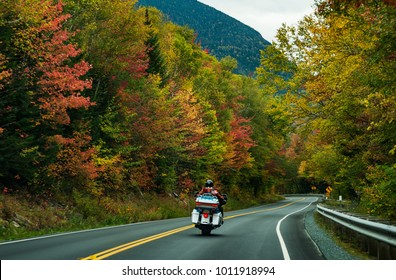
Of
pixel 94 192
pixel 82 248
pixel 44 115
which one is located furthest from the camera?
pixel 94 192

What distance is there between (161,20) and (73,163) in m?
29.8

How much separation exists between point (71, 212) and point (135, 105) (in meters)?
11.7

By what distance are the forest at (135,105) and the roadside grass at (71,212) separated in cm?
10

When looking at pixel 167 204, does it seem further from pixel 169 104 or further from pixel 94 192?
pixel 94 192

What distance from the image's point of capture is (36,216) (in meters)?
17.5

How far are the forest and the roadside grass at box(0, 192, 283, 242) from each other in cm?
10

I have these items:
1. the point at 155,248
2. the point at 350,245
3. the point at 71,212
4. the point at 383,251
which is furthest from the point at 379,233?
the point at 71,212

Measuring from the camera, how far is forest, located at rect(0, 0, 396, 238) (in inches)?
627

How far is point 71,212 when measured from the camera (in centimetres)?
2016

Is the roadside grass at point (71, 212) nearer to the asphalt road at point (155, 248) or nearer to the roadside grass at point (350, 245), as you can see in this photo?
the asphalt road at point (155, 248)

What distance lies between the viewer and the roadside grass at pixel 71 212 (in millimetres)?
16039

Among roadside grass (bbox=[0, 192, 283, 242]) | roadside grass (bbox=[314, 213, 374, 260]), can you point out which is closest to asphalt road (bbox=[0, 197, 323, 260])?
roadside grass (bbox=[314, 213, 374, 260])

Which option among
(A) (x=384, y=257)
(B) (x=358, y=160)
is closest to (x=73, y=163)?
(B) (x=358, y=160)

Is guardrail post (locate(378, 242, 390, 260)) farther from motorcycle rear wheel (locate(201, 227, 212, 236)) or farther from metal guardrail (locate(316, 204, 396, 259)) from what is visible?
motorcycle rear wheel (locate(201, 227, 212, 236))
